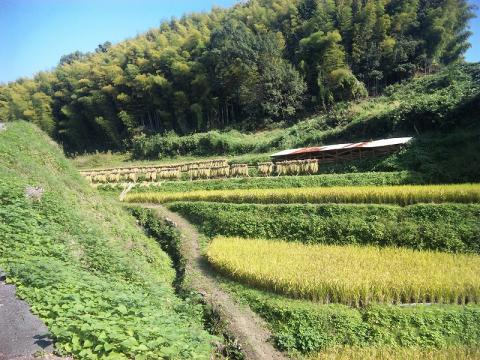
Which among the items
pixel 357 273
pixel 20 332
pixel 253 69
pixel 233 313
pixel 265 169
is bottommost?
pixel 233 313

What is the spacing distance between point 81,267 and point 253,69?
3193cm

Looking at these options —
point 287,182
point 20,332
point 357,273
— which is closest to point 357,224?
point 357,273

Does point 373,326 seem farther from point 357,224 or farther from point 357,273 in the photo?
point 357,224

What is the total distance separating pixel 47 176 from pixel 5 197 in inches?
133

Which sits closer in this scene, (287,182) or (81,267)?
(81,267)

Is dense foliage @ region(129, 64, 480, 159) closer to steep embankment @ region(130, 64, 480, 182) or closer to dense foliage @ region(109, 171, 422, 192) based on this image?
steep embankment @ region(130, 64, 480, 182)

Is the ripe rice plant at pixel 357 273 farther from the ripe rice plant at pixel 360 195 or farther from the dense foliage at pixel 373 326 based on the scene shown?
the ripe rice plant at pixel 360 195

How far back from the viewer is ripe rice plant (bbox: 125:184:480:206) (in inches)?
523

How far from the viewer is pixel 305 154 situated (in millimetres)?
22797

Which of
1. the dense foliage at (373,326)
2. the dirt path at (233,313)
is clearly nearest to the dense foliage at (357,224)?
the dirt path at (233,313)

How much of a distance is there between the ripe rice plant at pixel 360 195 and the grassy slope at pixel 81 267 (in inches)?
181

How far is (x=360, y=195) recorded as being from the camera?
15.1 m

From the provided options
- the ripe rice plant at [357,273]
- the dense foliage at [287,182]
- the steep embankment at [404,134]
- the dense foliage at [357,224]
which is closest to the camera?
the ripe rice plant at [357,273]

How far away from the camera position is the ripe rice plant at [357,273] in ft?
30.3
